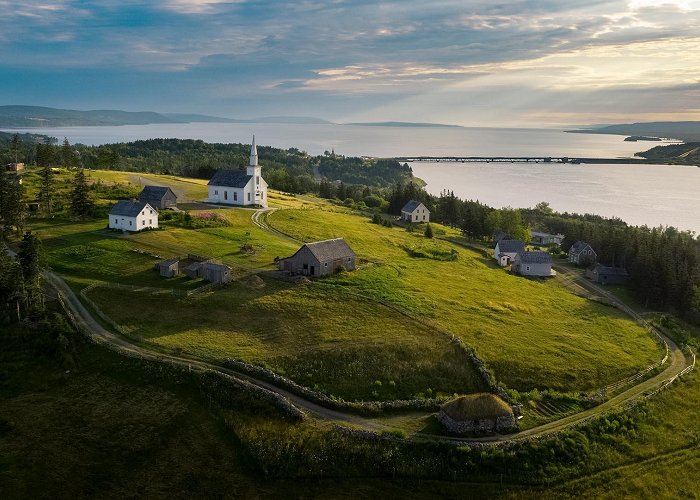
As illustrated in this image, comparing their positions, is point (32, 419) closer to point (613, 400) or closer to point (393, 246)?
point (613, 400)

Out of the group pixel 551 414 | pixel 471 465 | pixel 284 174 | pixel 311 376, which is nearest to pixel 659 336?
pixel 551 414

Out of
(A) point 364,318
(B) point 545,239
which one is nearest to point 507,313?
(A) point 364,318

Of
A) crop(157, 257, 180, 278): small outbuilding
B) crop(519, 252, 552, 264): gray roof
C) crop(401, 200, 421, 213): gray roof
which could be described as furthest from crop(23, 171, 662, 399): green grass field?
crop(401, 200, 421, 213): gray roof

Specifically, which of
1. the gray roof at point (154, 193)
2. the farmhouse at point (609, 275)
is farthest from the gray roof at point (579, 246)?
the gray roof at point (154, 193)

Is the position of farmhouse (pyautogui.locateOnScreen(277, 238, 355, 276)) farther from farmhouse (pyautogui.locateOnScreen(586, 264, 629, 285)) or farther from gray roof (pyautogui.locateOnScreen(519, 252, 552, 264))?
farmhouse (pyautogui.locateOnScreen(586, 264, 629, 285))

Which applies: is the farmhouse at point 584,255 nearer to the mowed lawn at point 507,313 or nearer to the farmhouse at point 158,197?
the mowed lawn at point 507,313

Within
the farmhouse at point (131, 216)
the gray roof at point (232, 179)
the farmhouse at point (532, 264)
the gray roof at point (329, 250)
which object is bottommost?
the farmhouse at point (532, 264)

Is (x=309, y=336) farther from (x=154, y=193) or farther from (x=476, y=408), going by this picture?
(x=154, y=193)
